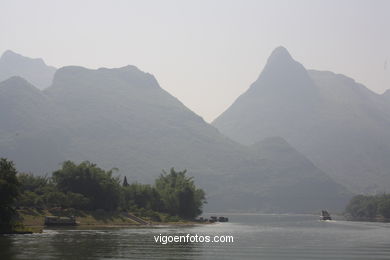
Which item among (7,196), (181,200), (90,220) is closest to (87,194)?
(90,220)

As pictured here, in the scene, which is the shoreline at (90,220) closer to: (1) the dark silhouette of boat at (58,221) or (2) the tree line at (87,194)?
(1) the dark silhouette of boat at (58,221)

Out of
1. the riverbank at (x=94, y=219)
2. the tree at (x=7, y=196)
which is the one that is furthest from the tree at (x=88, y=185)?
the tree at (x=7, y=196)

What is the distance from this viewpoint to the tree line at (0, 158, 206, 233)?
106 metres

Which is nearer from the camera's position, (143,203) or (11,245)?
(11,245)

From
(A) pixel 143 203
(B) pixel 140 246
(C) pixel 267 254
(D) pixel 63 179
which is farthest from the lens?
(A) pixel 143 203

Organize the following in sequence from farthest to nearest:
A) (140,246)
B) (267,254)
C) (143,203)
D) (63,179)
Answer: (143,203)
(63,179)
(140,246)
(267,254)

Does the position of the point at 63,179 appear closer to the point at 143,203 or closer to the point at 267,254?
the point at 143,203

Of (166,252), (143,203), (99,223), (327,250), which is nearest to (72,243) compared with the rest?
(166,252)

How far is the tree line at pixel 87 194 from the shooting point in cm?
10599

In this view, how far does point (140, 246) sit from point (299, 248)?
21.4 meters

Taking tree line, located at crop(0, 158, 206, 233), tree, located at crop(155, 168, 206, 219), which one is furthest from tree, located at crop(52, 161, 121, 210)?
tree, located at crop(155, 168, 206, 219)

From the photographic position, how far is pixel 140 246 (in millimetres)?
80188

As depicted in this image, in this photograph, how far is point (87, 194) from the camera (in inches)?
6147

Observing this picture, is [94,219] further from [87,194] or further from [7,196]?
[7,196]
